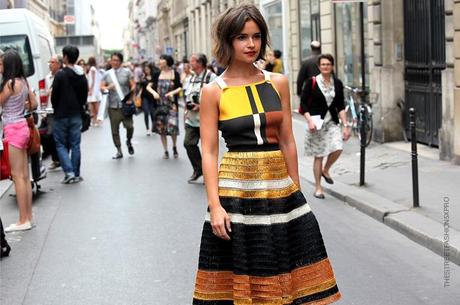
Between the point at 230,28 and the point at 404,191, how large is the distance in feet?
21.4

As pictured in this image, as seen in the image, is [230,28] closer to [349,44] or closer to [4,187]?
[4,187]

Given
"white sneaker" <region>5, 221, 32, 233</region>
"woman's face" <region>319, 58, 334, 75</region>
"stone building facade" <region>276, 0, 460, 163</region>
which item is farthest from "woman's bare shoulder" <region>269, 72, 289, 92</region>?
"stone building facade" <region>276, 0, 460, 163</region>

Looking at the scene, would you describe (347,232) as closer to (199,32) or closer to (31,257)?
(31,257)

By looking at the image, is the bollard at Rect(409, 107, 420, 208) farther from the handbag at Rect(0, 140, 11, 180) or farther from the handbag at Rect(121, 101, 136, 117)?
the handbag at Rect(121, 101, 136, 117)

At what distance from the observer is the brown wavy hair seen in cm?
400

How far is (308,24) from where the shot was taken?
933 inches

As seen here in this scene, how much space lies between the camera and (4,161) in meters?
8.54

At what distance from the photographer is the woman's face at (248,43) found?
401 centimetres

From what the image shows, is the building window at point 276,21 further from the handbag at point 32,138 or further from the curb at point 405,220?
the handbag at point 32,138

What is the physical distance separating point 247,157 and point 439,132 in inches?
370

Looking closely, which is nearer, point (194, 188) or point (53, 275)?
point (53, 275)

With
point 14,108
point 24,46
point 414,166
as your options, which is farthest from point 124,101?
point 414,166

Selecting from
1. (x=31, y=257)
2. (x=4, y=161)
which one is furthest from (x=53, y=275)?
(x=4, y=161)

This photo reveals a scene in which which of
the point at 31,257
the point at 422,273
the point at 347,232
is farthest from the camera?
the point at 347,232
